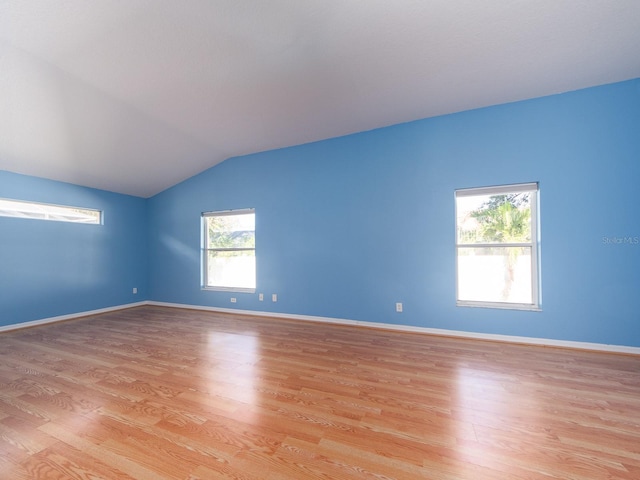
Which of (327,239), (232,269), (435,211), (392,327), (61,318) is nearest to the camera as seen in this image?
(435,211)

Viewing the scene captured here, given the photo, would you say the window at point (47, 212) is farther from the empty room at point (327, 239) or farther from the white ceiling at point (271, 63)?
the white ceiling at point (271, 63)

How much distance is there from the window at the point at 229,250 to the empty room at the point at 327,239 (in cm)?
5

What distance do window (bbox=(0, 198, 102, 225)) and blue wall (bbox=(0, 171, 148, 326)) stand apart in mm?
88

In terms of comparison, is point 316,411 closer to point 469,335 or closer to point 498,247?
point 469,335

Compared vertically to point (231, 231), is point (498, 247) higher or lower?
lower

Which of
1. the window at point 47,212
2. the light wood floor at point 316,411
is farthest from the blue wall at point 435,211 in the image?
the window at point 47,212

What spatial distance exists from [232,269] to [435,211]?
12.2 feet

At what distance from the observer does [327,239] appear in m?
4.20

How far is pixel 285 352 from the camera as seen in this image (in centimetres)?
297

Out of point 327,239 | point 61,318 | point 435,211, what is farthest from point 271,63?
point 61,318

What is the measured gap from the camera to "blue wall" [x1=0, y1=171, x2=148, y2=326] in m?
3.89

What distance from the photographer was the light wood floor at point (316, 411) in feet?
4.60

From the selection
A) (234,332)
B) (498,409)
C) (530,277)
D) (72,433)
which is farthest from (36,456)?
(530,277)

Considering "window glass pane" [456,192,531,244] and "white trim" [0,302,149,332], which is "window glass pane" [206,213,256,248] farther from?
"window glass pane" [456,192,531,244]
